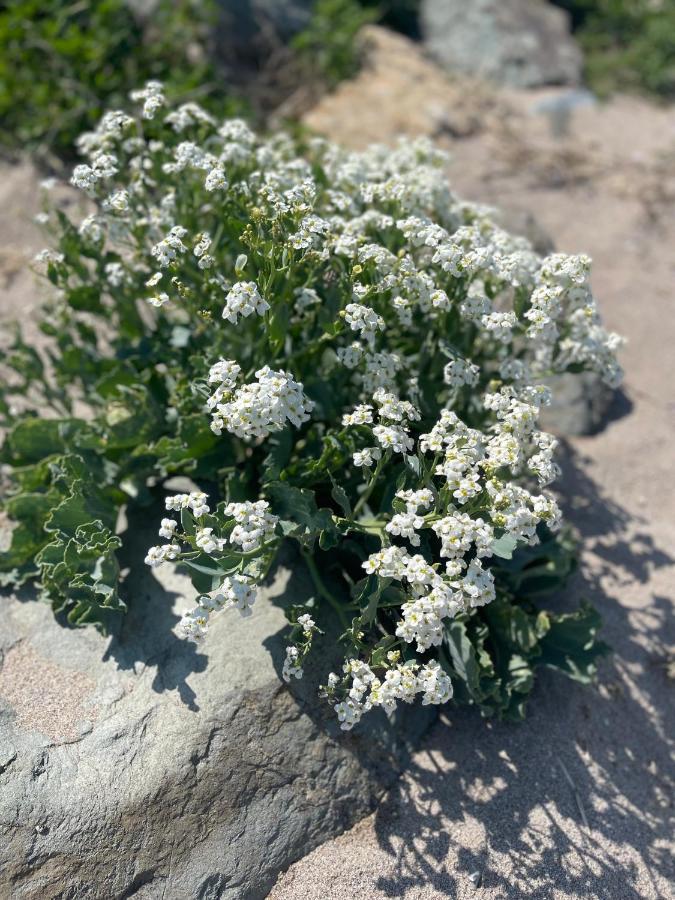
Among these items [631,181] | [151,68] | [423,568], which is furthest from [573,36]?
[423,568]

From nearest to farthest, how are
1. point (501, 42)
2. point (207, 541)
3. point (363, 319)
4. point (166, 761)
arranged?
1. point (207, 541)
2. point (166, 761)
3. point (363, 319)
4. point (501, 42)

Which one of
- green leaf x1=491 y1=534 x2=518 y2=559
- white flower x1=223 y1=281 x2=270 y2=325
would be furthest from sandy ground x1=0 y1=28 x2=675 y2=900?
white flower x1=223 y1=281 x2=270 y2=325

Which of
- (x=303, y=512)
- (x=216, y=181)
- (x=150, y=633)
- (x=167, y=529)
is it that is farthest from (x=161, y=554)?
(x=216, y=181)

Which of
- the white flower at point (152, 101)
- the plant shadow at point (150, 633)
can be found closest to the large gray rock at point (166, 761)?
the plant shadow at point (150, 633)

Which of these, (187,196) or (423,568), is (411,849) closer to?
(423,568)

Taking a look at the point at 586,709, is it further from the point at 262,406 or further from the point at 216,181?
the point at 216,181

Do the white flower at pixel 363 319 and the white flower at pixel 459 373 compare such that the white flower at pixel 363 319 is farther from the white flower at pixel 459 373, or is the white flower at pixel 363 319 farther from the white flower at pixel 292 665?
the white flower at pixel 292 665

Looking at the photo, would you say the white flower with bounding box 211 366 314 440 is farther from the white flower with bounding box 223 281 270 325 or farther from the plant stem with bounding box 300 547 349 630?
the plant stem with bounding box 300 547 349 630
